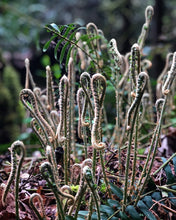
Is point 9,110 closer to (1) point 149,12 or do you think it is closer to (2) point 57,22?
(2) point 57,22

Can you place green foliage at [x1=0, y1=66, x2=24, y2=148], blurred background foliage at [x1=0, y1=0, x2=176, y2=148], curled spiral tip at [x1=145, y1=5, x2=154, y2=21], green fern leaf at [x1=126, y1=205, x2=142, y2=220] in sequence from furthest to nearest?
green foliage at [x1=0, y1=66, x2=24, y2=148] → blurred background foliage at [x1=0, y1=0, x2=176, y2=148] → curled spiral tip at [x1=145, y1=5, x2=154, y2=21] → green fern leaf at [x1=126, y1=205, x2=142, y2=220]

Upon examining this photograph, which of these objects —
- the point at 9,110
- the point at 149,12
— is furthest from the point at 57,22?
the point at 149,12

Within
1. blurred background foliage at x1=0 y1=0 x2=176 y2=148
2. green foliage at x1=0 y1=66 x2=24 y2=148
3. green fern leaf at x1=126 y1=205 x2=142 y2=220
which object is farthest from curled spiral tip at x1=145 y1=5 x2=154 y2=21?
green foliage at x1=0 y1=66 x2=24 y2=148

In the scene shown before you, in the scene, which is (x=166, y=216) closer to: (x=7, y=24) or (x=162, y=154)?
(x=162, y=154)

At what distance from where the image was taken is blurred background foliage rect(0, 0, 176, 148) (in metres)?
1.95

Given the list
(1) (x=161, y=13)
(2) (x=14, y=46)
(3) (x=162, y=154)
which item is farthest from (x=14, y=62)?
(3) (x=162, y=154)

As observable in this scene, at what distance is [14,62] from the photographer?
4.43 metres

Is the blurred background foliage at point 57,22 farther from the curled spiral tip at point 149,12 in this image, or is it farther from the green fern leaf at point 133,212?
the green fern leaf at point 133,212

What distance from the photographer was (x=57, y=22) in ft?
12.5

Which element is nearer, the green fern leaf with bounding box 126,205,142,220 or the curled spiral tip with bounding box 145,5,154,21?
the green fern leaf with bounding box 126,205,142,220

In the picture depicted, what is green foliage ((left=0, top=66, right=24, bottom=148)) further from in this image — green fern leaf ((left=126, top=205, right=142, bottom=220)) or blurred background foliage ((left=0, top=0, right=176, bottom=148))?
green fern leaf ((left=126, top=205, right=142, bottom=220))

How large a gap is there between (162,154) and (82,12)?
158 inches

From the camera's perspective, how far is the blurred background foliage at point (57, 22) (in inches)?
76.7

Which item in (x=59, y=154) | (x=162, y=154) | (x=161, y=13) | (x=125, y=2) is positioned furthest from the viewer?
(x=125, y=2)
